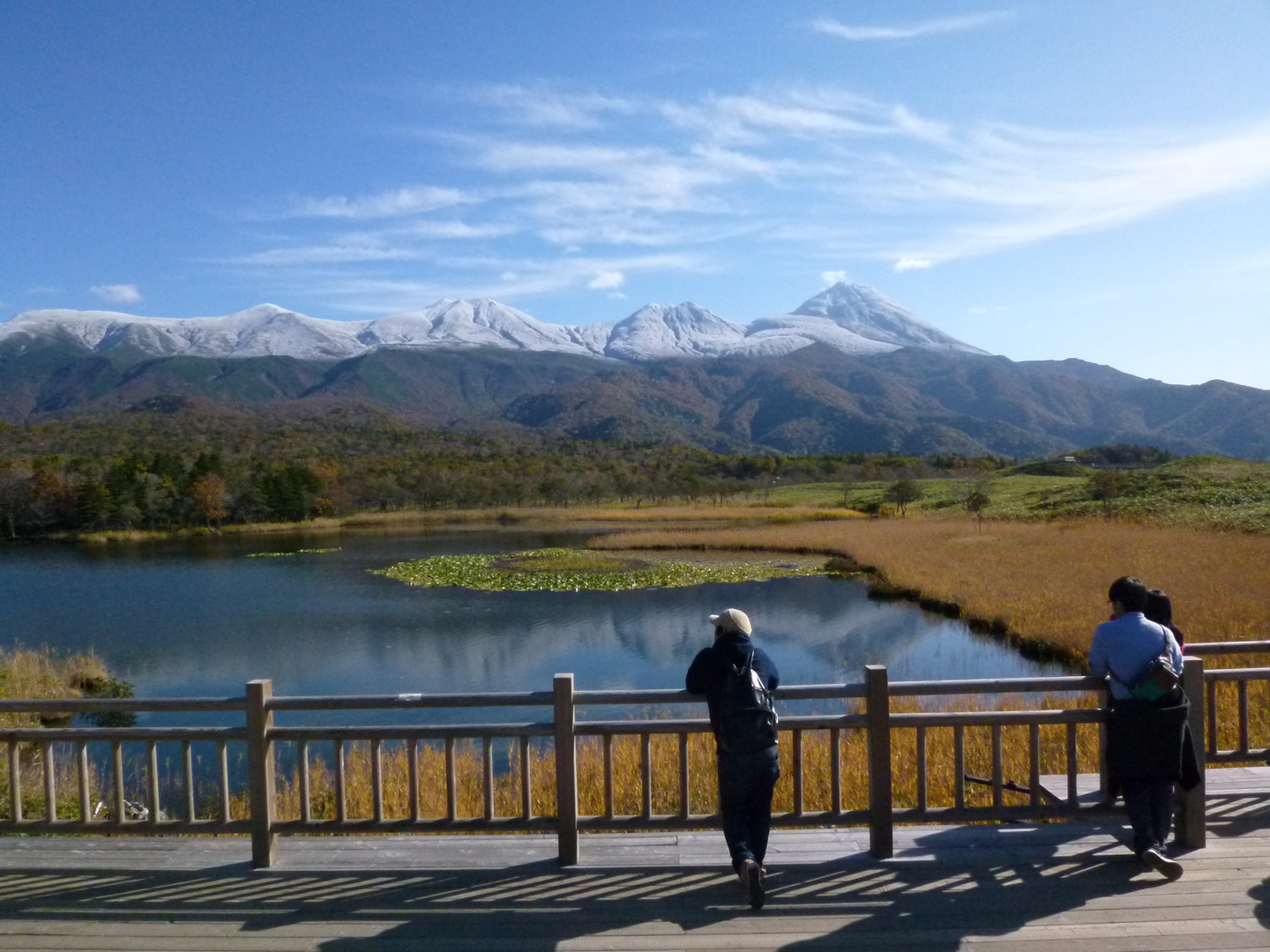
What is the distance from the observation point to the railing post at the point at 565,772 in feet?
18.3

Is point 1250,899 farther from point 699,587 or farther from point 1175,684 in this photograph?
point 699,587

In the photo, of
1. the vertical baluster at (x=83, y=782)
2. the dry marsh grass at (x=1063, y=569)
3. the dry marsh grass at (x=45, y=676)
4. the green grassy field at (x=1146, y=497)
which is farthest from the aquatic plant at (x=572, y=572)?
the vertical baluster at (x=83, y=782)

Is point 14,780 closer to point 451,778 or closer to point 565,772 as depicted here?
point 451,778

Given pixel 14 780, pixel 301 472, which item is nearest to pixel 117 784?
pixel 14 780

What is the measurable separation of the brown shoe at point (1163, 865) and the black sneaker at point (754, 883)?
7.27 feet

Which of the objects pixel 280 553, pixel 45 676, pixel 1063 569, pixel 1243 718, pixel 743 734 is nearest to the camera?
pixel 743 734

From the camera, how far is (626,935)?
4.73 m

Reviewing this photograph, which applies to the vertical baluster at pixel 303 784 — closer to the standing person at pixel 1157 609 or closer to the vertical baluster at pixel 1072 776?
the vertical baluster at pixel 1072 776

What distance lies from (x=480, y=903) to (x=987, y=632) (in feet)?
66.7

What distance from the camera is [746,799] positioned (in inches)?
202

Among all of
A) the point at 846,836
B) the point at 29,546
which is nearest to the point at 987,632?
the point at 846,836

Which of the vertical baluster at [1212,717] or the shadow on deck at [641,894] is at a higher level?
the vertical baluster at [1212,717]

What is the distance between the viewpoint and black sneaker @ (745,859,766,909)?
4.91m

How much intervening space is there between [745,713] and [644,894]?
1225 millimetres
